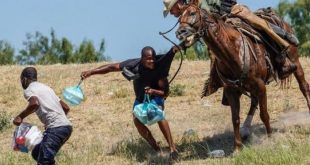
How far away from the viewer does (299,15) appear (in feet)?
141

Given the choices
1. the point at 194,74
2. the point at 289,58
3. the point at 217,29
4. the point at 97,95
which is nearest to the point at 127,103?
the point at 97,95

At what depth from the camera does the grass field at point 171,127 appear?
10.6 metres

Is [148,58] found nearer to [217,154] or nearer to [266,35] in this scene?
[217,154]

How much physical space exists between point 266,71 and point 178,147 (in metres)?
1.80

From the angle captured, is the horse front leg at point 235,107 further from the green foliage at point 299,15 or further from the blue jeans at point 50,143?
the green foliage at point 299,15

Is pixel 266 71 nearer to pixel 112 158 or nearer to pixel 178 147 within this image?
pixel 178 147

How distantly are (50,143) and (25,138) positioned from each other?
0.33 metres

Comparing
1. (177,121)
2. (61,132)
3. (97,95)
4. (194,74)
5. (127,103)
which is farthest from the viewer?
(194,74)

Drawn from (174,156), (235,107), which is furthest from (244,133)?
(174,156)

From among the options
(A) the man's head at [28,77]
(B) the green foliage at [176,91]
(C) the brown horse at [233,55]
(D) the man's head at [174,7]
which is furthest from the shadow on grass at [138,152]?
(B) the green foliage at [176,91]

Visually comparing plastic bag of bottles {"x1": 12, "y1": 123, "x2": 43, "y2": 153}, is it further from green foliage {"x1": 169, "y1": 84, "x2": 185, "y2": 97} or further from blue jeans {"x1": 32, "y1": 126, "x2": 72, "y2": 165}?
green foliage {"x1": 169, "y1": 84, "x2": 185, "y2": 97}

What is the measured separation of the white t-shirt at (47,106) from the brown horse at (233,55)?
1.84 metres

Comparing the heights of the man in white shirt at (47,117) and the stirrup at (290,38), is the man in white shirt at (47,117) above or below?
below

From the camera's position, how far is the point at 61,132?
31.6ft
